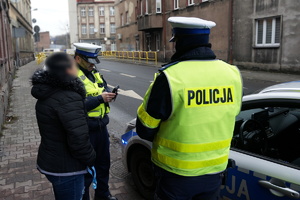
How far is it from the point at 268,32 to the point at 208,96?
1653 centimetres

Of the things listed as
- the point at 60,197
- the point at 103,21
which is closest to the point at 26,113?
the point at 60,197

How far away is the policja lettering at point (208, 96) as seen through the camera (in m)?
1.79

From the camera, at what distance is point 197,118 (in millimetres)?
1835

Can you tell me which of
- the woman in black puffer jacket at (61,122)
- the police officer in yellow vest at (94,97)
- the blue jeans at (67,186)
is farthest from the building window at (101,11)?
the blue jeans at (67,186)

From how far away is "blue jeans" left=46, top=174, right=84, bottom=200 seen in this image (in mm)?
2242

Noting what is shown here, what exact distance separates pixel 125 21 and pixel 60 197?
3703 centimetres

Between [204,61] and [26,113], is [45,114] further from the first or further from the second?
[26,113]

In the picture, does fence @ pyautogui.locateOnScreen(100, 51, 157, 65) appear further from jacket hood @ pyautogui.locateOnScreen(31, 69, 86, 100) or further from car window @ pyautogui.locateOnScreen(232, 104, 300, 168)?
jacket hood @ pyautogui.locateOnScreen(31, 69, 86, 100)

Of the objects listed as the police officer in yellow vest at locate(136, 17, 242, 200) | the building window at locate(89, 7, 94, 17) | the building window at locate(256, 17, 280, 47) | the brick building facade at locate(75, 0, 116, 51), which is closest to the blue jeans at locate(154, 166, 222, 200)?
the police officer in yellow vest at locate(136, 17, 242, 200)

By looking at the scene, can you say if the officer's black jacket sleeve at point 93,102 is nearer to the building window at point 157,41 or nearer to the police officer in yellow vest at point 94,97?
the police officer in yellow vest at point 94,97

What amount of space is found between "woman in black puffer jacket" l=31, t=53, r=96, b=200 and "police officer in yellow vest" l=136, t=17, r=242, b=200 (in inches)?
18.0

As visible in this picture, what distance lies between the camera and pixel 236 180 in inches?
104

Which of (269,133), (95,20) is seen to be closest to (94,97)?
(269,133)

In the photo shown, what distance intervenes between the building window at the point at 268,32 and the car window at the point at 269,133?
46.7 ft
